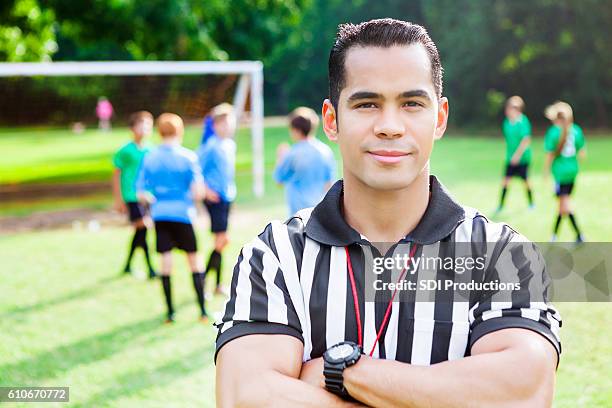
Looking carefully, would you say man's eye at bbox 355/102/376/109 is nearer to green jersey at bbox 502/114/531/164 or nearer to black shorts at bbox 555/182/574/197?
black shorts at bbox 555/182/574/197

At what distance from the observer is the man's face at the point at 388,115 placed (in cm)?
208

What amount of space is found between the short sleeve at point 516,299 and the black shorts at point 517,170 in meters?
11.7

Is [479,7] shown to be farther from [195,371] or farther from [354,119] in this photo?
[354,119]

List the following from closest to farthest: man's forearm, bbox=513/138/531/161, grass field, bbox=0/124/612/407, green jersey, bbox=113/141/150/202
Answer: grass field, bbox=0/124/612/407 < green jersey, bbox=113/141/150/202 < man's forearm, bbox=513/138/531/161

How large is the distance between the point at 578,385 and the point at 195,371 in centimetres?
309

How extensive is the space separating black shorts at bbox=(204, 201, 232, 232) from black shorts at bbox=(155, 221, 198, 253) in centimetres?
96

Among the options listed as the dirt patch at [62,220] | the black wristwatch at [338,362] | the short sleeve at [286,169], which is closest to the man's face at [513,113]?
the short sleeve at [286,169]

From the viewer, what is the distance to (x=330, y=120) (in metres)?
2.34

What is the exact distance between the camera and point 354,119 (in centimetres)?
212

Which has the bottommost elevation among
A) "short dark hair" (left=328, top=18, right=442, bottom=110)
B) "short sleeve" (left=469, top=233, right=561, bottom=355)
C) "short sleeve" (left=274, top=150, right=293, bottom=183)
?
"short sleeve" (left=274, top=150, right=293, bottom=183)

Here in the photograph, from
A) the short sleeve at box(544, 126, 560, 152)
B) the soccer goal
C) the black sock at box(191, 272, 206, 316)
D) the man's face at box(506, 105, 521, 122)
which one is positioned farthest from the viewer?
the soccer goal

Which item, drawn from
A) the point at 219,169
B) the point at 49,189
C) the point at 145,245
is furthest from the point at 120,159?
the point at 49,189

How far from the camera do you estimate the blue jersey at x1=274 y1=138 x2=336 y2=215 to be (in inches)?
321

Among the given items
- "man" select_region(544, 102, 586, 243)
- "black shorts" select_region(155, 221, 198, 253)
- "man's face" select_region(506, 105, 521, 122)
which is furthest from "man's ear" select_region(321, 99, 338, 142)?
"man's face" select_region(506, 105, 521, 122)
